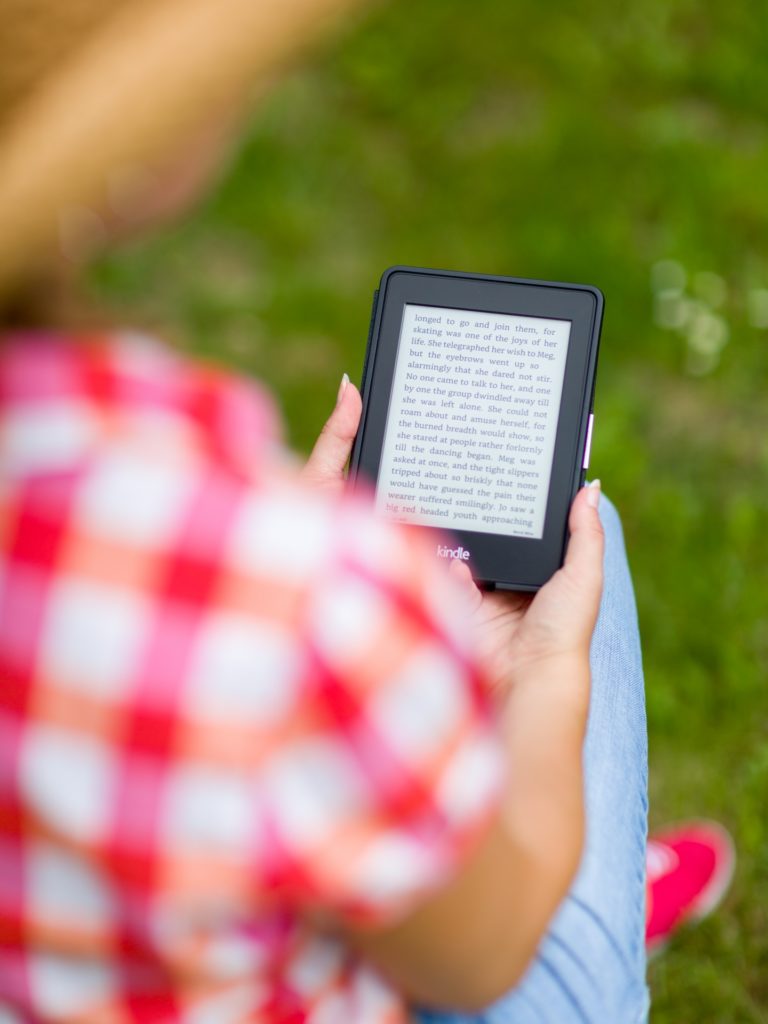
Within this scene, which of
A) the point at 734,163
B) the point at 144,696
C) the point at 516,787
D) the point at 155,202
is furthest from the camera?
the point at 734,163

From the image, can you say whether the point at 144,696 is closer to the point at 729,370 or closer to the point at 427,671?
the point at 427,671

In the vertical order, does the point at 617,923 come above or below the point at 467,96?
below

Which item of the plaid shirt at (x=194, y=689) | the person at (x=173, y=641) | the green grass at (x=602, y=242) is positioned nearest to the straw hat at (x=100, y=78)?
the person at (x=173, y=641)

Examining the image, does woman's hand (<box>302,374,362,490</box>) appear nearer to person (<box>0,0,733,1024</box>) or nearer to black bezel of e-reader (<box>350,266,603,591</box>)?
black bezel of e-reader (<box>350,266,603,591</box>)

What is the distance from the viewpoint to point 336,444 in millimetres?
1331

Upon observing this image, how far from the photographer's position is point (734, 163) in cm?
248

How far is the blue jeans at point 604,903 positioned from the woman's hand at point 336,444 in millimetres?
348

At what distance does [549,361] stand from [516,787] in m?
0.55

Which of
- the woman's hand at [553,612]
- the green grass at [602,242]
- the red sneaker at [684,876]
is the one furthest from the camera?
the green grass at [602,242]

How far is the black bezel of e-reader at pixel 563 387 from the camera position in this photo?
1251 millimetres

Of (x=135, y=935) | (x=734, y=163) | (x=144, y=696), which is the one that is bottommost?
(x=135, y=935)

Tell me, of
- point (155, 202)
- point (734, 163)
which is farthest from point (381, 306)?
point (734, 163)

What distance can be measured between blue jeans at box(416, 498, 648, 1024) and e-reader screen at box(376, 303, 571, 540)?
7.2 inches

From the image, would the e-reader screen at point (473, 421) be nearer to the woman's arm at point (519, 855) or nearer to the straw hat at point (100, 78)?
the woman's arm at point (519, 855)
